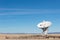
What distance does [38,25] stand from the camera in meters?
88.5

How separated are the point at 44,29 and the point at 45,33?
2.41 metres

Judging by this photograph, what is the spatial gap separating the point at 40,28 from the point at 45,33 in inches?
180

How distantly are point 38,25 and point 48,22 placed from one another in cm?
440

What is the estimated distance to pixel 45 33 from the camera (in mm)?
91625

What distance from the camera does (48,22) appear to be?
287ft

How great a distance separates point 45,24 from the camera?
88.6m

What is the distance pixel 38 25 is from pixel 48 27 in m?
4.27

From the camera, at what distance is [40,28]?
88.4 metres

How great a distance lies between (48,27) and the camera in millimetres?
88312

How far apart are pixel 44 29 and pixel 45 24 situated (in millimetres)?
2657

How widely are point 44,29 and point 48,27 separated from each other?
2557mm

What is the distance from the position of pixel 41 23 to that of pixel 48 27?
3.67 meters

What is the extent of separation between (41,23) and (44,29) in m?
2.88

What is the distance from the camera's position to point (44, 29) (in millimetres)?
90125
